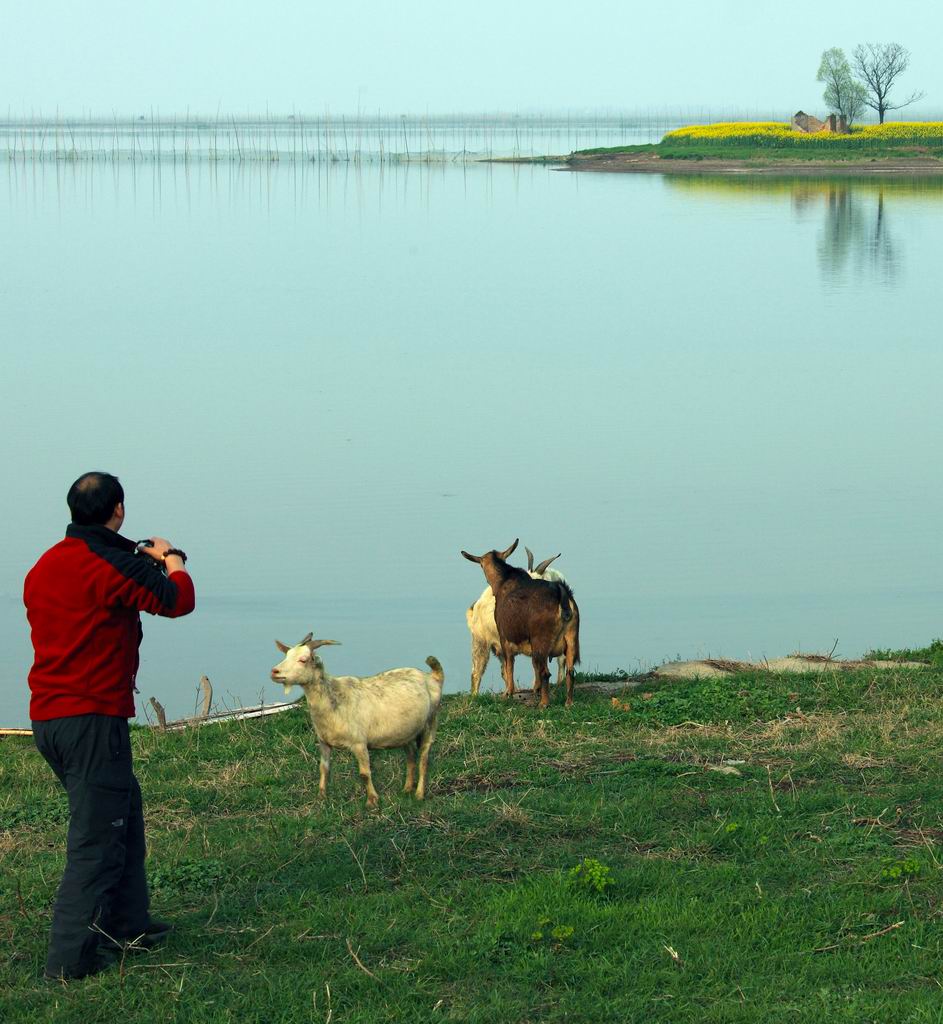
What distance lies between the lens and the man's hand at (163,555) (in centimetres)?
600

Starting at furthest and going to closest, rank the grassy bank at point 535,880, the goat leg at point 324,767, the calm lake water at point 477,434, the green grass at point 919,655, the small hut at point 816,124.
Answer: the small hut at point 816,124 < the calm lake water at point 477,434 < the green grass at point 919,655 < the goat leg at point 324,767 < the grassy bank at point 535,880

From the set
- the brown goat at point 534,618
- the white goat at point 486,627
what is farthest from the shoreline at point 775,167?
the brown goat at point 534,618

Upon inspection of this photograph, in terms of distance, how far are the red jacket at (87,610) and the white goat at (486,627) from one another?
19.6 ft

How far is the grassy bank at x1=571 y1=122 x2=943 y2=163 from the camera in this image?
280 ft

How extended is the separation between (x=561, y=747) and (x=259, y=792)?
77.6 inches

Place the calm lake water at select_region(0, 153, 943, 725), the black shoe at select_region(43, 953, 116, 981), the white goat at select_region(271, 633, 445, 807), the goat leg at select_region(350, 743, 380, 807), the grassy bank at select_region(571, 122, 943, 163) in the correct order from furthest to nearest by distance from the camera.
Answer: the grassy bank at select_region(571, 122, 943, 163)
the calm lake water at select_region(0, 153, 943, 725)
the goat leg at select_region(350, 743, 380, 807)
the white goat at select_region(271, 633, 445, 807)
the black shoe at select_region(43, 953, 116, 981)

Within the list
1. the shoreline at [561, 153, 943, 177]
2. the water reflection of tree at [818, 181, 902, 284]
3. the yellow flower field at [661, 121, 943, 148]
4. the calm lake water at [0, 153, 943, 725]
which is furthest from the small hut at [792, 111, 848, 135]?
the calm lake water at [0, 153, 943, 725]

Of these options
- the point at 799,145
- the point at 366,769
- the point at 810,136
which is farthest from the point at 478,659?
the point at 810,136

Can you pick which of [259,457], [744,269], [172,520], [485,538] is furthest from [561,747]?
[744,269]

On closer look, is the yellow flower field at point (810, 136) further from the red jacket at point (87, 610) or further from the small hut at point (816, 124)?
the red jacket at point (87, 610)

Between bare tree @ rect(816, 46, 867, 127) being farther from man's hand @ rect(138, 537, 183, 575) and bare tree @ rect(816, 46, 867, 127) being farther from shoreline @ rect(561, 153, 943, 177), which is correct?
man's hand @ rect(138, 537, 183, 575)

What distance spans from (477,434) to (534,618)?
1302cm

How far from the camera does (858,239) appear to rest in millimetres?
51688

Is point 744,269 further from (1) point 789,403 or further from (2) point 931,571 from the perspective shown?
(2) point 931,571
